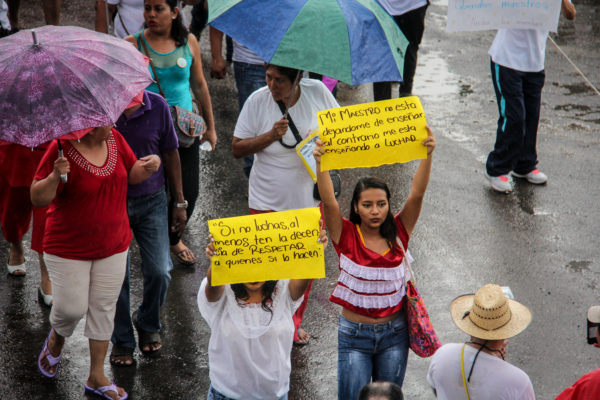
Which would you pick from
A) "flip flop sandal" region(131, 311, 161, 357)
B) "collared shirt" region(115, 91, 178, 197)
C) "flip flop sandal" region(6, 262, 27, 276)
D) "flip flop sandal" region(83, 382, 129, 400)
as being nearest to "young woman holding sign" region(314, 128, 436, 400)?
"collared shirt" region(115, 91, 178, 197)

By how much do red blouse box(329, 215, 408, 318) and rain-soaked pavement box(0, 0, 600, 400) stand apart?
40.1 inches

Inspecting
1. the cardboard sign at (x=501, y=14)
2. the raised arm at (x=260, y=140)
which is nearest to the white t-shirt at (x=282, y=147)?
the raised arm at (x=260, y=140)

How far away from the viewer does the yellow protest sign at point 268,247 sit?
378cm

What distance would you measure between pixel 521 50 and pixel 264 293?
4228 mm

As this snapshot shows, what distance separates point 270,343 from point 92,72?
160cm

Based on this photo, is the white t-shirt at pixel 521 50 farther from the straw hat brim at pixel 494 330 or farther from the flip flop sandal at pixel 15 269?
the flip flop sandal at pixel 15 269

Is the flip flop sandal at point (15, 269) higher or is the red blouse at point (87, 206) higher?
the red blouse at point (87, 206)

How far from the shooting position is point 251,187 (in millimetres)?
5203

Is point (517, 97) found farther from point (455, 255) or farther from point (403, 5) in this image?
point (403, 5)

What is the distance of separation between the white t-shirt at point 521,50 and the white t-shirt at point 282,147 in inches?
107

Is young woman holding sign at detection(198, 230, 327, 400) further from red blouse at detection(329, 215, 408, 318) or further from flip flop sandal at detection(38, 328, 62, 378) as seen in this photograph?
flip flop sandal at detection(38, 328, 62, 378)

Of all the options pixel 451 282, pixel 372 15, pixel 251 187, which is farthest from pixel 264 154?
pixel 451 282

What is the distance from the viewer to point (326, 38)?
4.34 m

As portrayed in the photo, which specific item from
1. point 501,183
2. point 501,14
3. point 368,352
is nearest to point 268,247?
point 368,352
